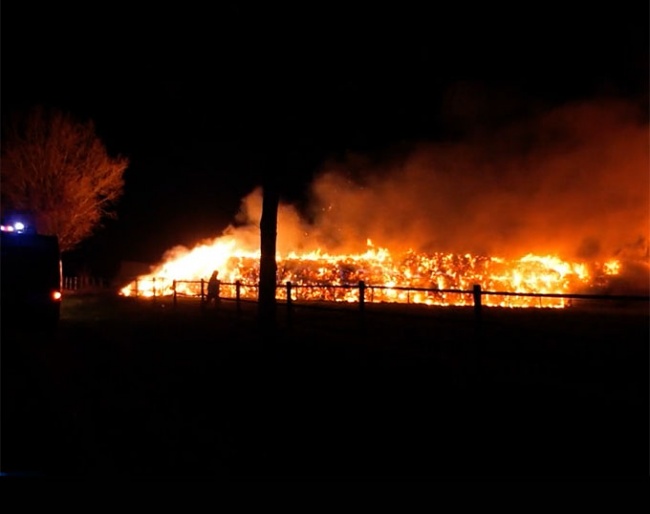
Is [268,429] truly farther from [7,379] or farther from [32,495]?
[7,379]

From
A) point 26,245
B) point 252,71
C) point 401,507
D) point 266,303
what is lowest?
point 401,507

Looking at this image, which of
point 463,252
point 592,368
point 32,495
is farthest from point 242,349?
point 463,252

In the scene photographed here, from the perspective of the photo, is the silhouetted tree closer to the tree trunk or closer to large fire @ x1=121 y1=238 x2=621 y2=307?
large fire @ x1=121 y1=238 x2=621 y2=307

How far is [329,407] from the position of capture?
6.80m

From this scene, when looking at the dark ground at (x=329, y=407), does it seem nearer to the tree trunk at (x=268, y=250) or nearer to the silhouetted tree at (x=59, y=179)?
the tree trunk at (x=268, y=250)

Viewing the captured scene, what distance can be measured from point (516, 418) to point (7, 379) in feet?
22.3

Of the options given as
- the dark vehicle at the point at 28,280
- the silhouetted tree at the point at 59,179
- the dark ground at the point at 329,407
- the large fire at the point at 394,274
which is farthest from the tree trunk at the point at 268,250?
the silhouetted tree at the point at 59,179

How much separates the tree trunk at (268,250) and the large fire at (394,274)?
12404 millimetres

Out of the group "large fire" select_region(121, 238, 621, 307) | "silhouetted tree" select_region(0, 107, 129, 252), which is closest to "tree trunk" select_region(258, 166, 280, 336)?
"large fire" select_region(121, 238, 621, 307)

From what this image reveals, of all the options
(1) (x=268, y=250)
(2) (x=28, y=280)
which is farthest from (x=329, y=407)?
(2) (x=28, y=280)

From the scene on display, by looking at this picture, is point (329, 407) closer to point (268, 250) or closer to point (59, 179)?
point (268, 250)

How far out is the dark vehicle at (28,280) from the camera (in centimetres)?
1370

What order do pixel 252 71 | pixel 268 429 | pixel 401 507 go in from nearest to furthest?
pixel 401 507 → pixel 268 429 → pixel 252 71

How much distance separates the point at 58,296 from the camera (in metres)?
14.4
